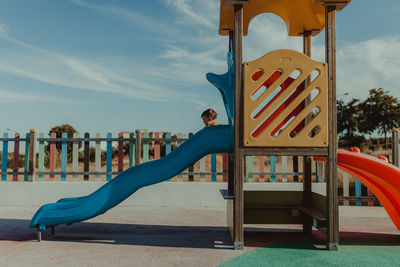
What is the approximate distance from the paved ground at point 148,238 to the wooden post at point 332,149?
24.9 inches

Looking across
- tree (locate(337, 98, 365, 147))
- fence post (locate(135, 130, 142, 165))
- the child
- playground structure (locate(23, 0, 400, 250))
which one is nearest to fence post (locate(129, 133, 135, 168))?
fence post (locate(135, 130, 142, 165))

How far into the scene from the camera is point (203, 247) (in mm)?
4250

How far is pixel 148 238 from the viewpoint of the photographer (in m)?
4.77

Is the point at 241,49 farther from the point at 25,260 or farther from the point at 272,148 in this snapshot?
the point at 25,260

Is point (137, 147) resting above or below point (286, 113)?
below

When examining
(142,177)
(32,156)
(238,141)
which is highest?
(238,141)

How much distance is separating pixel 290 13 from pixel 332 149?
2053mm

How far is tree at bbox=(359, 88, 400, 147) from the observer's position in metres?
26.7

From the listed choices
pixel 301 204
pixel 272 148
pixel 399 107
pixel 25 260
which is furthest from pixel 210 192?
pixel 399 107

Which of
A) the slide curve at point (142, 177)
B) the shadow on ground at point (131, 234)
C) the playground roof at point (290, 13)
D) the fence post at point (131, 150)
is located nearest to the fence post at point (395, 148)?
the playground roof at point (290, 13)

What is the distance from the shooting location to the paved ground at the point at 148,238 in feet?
12.3

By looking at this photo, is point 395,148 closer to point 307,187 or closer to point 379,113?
point 307,187

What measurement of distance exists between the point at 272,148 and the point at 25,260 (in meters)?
2.98

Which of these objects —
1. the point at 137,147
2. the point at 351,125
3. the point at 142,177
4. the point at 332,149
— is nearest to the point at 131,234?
the point at 142,177
